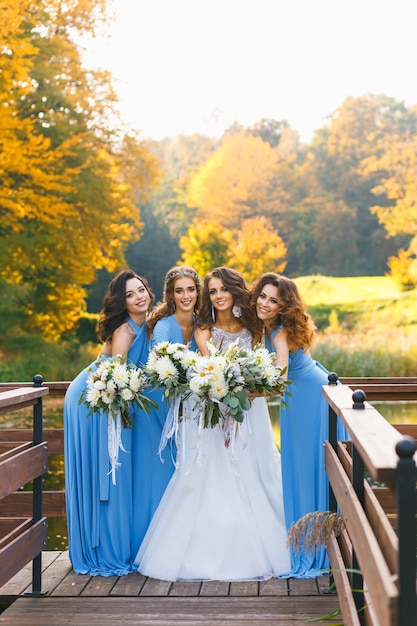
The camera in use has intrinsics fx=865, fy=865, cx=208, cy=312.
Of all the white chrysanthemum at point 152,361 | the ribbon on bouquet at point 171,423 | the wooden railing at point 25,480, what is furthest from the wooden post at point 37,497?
the ribbon on bouquet at point 171,423

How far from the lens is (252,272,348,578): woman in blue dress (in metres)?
4.34

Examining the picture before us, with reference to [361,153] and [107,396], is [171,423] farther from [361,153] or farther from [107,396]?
[361,153]

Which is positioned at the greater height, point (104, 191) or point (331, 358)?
point (104, 191)

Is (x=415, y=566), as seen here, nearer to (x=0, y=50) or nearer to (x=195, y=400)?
(x=195, y=400)

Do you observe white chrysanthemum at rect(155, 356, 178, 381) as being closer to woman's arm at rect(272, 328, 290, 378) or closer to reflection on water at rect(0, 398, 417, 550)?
woman's arm at rect(272, 328, 290, 378)

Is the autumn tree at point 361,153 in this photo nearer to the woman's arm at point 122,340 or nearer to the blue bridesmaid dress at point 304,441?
the blue bridesmaid dress at point 304,441

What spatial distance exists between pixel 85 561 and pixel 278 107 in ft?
72.7

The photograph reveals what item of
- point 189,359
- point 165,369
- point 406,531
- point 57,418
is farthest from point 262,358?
point 57,418

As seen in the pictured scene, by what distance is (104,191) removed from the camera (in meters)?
16.6

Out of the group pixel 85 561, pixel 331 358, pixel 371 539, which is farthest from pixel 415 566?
pixel 331 358

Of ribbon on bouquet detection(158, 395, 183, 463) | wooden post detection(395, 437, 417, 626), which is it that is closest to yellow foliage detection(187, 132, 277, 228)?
ribbon on bouquet detection(158, 395, 183, 463)

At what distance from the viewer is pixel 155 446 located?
446cm

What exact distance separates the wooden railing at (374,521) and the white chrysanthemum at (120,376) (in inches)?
39.5

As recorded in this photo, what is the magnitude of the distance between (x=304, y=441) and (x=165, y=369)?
0.91 m
